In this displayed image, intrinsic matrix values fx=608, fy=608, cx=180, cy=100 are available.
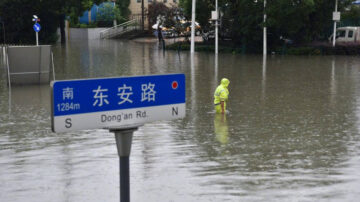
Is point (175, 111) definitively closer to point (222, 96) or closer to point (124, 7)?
point (222, 96)

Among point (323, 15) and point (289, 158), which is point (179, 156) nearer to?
point (289, 158)

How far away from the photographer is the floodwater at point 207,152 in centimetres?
801

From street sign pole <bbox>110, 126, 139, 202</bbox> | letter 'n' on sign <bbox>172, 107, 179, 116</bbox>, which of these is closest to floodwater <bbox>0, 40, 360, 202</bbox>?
letter 'n' on sign <bbox>172, 107, 179, 116</bbox>

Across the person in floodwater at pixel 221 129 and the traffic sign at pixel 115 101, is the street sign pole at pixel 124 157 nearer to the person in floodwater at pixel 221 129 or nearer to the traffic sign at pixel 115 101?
the traffic sign at pixel 115 101

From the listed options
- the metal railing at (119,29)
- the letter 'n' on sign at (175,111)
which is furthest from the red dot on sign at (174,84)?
the metal railing at (119,29)

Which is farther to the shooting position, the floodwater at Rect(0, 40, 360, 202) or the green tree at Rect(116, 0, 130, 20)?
the green tree at Rect(116, 0, 130, 20)

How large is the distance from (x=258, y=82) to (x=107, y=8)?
141 feet

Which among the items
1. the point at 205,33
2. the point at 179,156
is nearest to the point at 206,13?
the point at 205,33

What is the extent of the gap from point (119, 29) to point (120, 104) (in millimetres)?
60246

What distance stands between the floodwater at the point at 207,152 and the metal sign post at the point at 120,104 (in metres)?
4.27

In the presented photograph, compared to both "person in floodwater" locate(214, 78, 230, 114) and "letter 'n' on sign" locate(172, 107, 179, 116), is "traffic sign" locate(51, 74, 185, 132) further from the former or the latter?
"person in floodwater" locate(214, 78, 230, 114)

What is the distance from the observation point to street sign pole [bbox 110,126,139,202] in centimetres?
333

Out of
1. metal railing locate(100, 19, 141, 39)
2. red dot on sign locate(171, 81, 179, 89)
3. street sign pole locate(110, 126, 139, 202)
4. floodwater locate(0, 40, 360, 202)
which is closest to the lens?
street sign pole locate(110, 126, 139, 202)

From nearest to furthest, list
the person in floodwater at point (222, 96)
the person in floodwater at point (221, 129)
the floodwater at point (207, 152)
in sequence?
the floodwater at point (207, 152) → the person in floodwater at point (221, 129) → the person in floodwater at point (222, 96)
